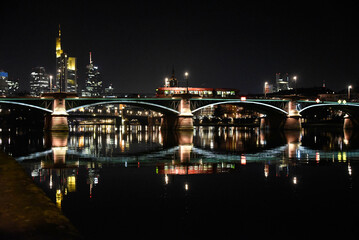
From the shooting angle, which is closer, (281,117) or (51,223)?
(51,223)

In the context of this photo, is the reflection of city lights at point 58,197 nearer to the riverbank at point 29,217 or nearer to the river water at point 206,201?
the river water at point 206,201

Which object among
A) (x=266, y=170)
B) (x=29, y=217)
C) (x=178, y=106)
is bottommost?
(x=266, y=170)

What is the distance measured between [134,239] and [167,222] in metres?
1.23

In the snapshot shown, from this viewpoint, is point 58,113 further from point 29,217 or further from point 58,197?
point 29,217

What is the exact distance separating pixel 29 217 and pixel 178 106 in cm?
6234

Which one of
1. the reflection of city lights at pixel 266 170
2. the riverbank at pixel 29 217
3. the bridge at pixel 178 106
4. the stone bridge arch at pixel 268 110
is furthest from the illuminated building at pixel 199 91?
the riverbank at pixel 29 217

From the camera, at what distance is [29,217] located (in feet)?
23.5

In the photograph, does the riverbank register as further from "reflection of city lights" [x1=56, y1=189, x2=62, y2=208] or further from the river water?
the river water

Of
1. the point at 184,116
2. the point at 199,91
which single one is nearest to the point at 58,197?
Result: the point at 184,116

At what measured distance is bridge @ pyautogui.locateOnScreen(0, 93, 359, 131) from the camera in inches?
2456

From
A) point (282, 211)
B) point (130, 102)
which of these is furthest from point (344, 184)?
point (130, 102)

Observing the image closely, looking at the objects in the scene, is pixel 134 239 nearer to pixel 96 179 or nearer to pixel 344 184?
pixel 96 179

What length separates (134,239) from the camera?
7.38 meters

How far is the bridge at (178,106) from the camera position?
205 feet
